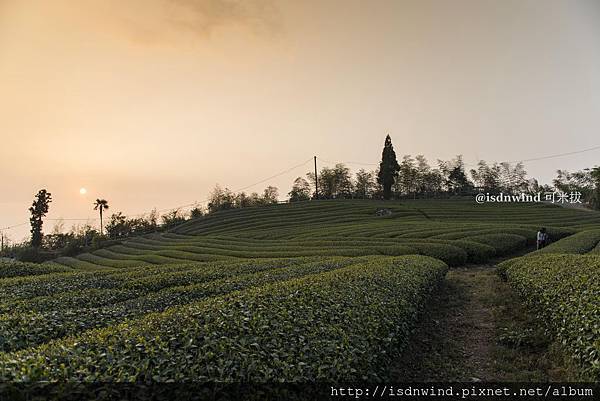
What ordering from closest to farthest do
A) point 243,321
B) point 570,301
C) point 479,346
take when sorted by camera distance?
point 243,321, point 570,301, point 479,346

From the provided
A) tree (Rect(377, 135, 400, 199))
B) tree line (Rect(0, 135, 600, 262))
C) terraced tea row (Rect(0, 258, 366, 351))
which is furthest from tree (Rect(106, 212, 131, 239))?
terraced tea row (Rect(0, 258, 366, 351))

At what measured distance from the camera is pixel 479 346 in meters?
9.86

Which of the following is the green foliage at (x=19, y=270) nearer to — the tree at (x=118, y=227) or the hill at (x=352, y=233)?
the hill at (x=352, y=233)

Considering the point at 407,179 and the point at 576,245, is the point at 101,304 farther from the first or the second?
the point at 407,179

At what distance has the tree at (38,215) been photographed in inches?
2967

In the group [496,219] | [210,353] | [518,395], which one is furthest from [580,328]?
[496,219]

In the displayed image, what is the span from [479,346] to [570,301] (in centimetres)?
230

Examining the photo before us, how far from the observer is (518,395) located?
6.90 meters

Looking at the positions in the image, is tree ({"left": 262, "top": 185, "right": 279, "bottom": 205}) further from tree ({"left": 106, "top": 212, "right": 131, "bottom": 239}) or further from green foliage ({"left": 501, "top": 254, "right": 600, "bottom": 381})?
green foliage ({"left": 501, "top": 254, "right": 600, "bottom": 381})

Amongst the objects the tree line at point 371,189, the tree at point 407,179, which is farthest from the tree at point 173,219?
the tree at point 407,179

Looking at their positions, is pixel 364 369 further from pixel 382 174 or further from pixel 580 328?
pixel 382 174

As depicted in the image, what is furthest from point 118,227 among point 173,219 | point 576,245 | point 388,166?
point 576,245

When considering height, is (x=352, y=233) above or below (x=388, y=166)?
below

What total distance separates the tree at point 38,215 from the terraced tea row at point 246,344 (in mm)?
80530
